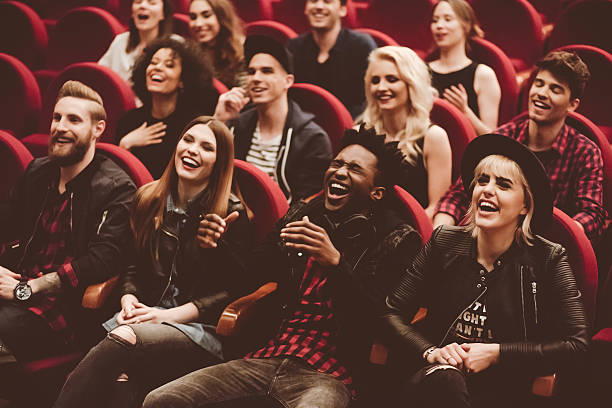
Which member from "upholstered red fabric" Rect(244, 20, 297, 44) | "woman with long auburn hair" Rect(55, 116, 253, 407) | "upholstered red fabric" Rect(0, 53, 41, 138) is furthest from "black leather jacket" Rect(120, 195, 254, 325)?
"upholstered red fabric" Rect(244, 20, 297, 44)

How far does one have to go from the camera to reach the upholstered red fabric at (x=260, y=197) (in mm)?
813

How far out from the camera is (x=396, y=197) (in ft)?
2.51

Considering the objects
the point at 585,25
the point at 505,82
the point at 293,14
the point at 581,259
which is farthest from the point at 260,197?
the point at 293,14

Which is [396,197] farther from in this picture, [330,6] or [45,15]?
[45,15]

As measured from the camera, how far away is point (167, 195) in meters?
0.79

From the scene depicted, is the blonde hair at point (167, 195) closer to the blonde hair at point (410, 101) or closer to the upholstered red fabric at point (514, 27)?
the blonde hair at point (410, 101)

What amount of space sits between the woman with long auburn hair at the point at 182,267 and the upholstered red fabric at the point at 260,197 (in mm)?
39

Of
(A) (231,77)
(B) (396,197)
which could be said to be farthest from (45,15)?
(B) (396,197)

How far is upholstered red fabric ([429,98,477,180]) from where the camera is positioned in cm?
93

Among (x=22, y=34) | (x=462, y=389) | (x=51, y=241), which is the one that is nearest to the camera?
(x=462, y=389)

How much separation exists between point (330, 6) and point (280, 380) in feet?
2.18

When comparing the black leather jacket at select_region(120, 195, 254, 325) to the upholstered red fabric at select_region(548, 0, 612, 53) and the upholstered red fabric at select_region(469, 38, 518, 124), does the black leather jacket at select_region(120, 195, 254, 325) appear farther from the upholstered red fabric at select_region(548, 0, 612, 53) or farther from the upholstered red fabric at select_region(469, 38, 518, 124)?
the upholstered red fabric at select_region(548, 0, 612, 53)

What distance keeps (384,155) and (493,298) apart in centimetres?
17

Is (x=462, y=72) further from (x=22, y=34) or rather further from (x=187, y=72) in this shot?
(x=22, y=34)
